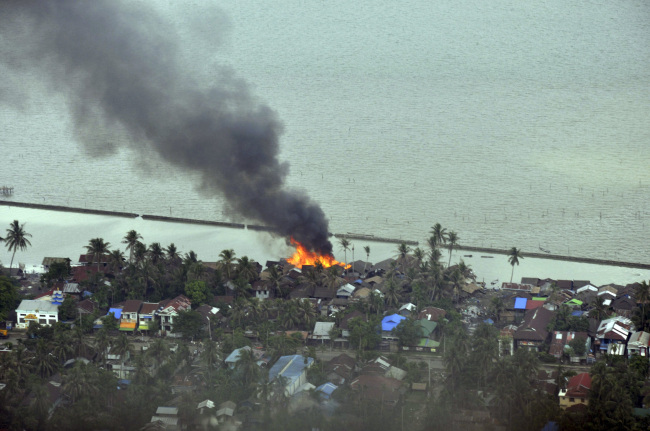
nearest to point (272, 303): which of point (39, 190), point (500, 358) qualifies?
point (500, 358)

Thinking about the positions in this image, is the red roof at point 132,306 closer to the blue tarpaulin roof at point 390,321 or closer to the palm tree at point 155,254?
the palm tree at point 155,254

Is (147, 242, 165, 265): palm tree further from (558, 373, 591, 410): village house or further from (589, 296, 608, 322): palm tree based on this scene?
(558, 373, 591, 410): village house

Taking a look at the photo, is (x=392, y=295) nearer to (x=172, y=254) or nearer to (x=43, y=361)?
(x=172, y=254)

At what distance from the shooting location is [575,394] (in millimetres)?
28000

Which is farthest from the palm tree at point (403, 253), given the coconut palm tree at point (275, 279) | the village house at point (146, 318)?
the village house at point (146, 318)

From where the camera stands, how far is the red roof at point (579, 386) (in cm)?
2798

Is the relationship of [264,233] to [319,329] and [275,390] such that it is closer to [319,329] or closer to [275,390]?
[319,329]

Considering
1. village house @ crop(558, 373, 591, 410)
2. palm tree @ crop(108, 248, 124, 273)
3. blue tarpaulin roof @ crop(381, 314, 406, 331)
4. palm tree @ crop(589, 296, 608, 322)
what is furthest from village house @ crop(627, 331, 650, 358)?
palm tree @ crop(108, 248, 124, 273)

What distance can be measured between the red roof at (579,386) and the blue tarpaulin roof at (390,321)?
233 inches

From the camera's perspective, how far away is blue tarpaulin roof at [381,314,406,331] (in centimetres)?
3306

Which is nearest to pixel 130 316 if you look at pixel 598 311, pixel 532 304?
pixel 532 304

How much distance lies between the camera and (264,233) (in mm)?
43438

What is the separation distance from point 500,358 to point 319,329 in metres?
5.85

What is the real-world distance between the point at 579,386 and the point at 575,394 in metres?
0.33
